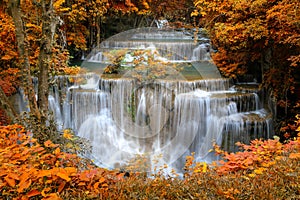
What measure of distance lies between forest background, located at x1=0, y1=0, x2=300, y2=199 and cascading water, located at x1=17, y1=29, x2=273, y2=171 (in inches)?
40.6

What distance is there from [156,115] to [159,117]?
0.12 m

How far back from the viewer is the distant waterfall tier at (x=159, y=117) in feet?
24.2

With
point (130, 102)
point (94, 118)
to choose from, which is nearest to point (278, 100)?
point (130, 102)

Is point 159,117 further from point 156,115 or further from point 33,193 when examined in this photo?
point 33,193

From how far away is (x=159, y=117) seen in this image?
773 centimetres

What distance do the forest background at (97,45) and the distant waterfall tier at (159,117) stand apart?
3.73 ft

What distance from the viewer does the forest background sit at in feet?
7.14

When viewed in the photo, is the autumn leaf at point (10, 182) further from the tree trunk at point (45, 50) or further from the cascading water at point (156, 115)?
the cascading water at point (156, 115)

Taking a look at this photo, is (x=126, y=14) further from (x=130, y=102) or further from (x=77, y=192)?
(x=77, y=192)

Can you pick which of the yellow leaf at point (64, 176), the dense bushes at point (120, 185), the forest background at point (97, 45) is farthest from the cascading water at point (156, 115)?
the yellow leaf at point (64, 176)

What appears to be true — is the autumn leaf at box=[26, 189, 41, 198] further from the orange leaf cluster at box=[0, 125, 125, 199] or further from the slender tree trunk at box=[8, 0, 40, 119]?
the slender tree trunk at box=[8, 0, 40, 119]

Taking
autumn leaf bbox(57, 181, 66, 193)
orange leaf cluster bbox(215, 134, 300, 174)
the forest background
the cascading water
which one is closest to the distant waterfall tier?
the cascading water

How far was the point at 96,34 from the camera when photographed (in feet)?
43.0

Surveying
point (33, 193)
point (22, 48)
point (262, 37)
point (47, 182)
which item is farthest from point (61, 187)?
point (262, 37)
